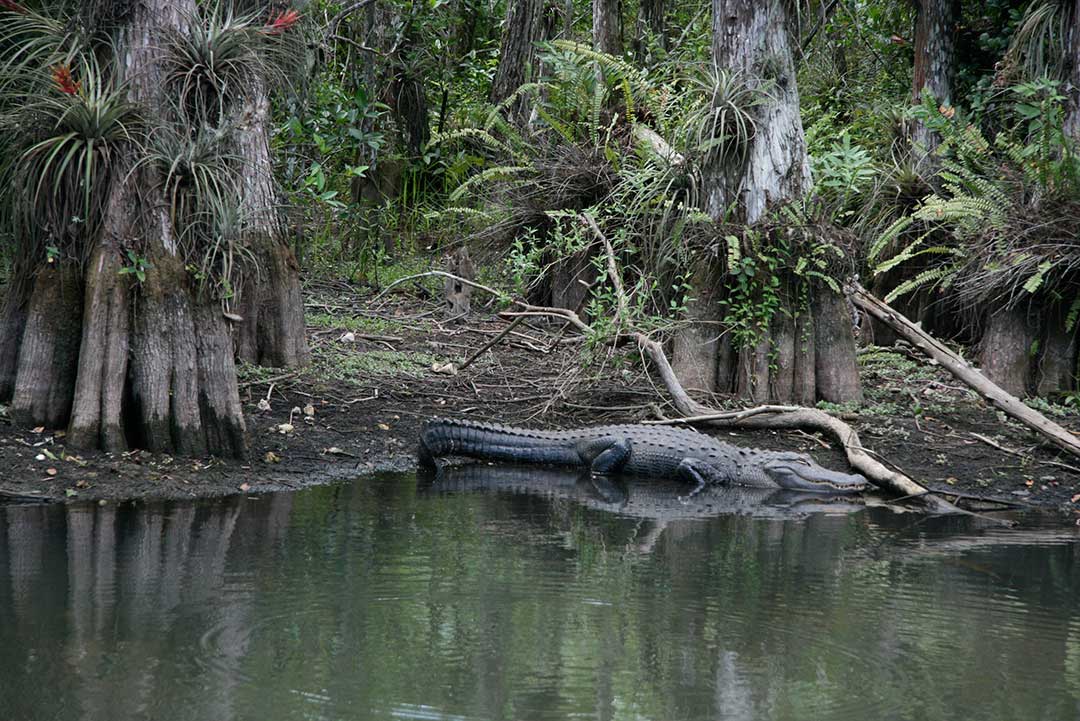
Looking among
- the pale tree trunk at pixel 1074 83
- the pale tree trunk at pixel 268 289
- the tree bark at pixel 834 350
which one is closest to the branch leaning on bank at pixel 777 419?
the tree bark at pixel 834 350

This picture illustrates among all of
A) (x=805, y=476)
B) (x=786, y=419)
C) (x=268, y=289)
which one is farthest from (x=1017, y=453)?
(x=268, y=289)

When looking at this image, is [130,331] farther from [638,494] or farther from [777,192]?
[777,192]

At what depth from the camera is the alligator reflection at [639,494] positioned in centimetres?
695

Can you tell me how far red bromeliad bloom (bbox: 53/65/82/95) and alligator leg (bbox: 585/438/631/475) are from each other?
4279mm

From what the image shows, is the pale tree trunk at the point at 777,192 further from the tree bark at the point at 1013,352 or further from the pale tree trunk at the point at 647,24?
the pale tree trunk at the point at 647,24

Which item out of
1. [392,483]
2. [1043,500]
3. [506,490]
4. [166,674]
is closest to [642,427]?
[506,490]

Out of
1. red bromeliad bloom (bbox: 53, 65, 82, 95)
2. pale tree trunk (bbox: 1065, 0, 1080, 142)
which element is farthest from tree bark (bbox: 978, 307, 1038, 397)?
red bromeliad bloom (bbox: 53, 65, 82, 95)

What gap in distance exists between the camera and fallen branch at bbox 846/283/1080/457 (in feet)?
24.3

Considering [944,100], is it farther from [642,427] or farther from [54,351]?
[54,351]

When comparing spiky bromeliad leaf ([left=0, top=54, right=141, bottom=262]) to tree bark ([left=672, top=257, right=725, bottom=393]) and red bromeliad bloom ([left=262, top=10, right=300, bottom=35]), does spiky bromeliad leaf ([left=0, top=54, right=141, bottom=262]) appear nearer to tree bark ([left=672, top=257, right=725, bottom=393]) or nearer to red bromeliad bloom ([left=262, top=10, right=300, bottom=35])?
red bromeliad bloom ([left=262, top=10, right=300, bottom=35])

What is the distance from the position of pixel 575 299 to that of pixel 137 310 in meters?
5.91

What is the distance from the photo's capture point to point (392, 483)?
24.0 ft

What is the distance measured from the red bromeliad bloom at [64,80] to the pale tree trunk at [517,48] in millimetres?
7240

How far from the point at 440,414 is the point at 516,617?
4.54 meters
